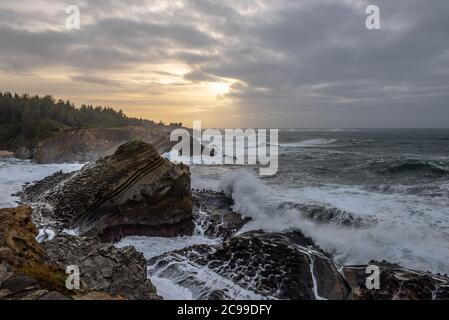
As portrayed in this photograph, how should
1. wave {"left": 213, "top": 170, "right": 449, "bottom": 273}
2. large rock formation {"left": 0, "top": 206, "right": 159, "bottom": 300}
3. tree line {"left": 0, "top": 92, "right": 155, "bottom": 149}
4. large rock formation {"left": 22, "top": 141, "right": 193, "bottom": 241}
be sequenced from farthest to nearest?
1. tree line {"left": 0, "top": 92, "right": 155, "bottom": 149}
2. large rock formation {"left": 22, "top": 141, "right": 193, "bottom": 241}
3. wave {"left": 213, "top": 170, "right": 449, "bottom": 273}
4. large rock formation {"left": 0, "top": 206, "right": 159, "bottom": 300}

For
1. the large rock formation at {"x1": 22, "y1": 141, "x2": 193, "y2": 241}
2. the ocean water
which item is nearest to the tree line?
the ocean water

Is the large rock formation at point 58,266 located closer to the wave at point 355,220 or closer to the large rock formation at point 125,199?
the large rock formation at point 125,199

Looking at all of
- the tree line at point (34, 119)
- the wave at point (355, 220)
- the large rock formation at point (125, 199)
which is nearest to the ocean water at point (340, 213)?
the wave at point (355, 220)

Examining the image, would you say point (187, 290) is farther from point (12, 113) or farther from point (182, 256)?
point (12, 113)

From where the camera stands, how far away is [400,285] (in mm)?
6934

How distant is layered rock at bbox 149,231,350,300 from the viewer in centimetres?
720

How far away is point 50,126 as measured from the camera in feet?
135

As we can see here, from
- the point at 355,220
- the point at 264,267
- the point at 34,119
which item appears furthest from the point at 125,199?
the point at 34,119

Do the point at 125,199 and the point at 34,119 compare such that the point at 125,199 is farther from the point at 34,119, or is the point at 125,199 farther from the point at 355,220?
the point at 34,119

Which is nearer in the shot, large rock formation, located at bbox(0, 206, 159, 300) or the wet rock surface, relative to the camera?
large rock formation, located at bbox(0, 206, 159, 300)

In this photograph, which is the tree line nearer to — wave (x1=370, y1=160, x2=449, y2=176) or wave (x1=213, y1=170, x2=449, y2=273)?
wave (x1=213, y1=170, x2=449, y2=273)

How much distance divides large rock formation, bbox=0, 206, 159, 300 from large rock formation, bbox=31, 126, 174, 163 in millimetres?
24727

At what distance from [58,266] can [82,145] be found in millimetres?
28500
